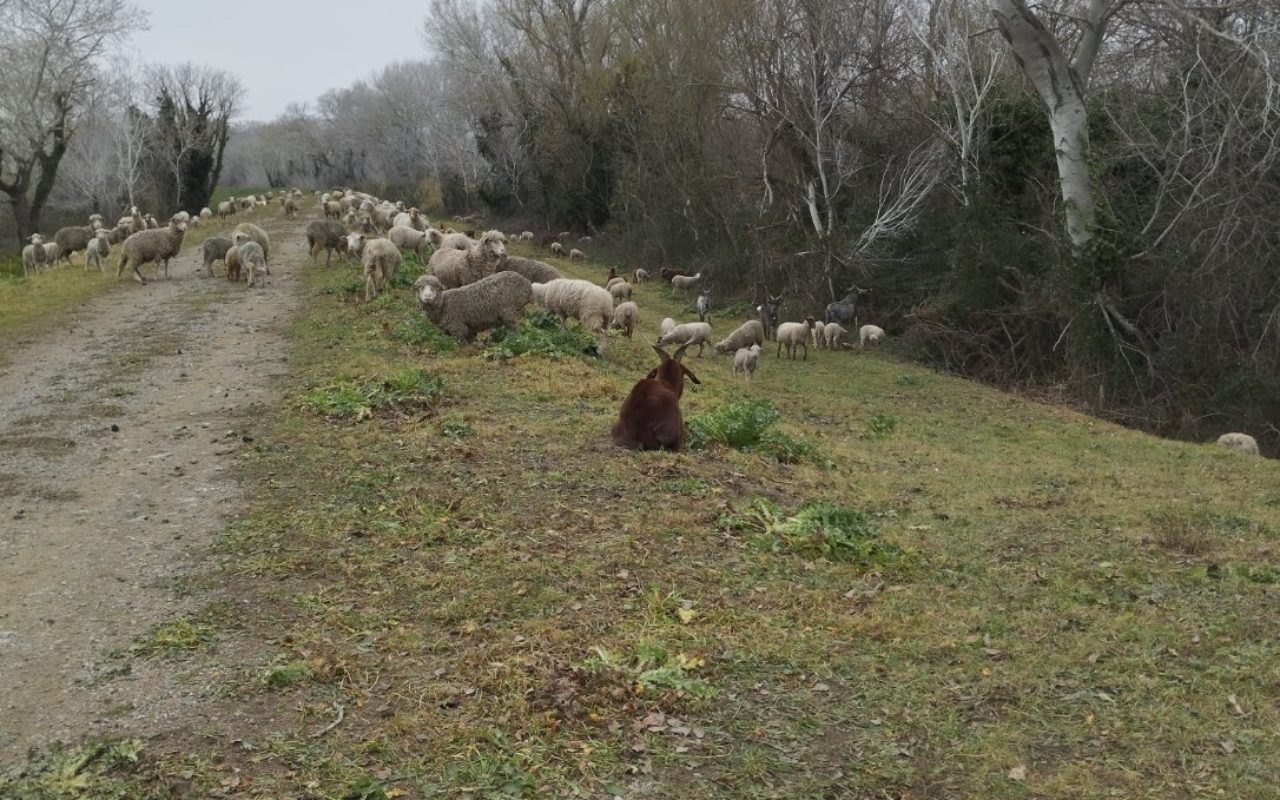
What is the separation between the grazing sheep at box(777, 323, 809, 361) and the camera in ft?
65.4

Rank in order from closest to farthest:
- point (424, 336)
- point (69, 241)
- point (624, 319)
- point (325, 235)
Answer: point (424, 336)
point (624, 319)
point (325, 235)
point (69, 241)

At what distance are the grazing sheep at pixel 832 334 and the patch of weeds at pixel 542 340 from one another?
785cm

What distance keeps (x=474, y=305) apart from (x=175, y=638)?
9192mm

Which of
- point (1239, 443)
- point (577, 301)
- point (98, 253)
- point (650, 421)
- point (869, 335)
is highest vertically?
point (98, 253)

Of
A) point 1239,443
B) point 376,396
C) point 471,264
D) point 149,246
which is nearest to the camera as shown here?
point 376,396

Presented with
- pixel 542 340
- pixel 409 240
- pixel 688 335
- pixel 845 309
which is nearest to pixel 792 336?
pixel 688 335

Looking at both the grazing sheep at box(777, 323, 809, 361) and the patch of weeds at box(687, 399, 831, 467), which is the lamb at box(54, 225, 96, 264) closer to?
the grazing sheep at box(777, 323, 809, 361)

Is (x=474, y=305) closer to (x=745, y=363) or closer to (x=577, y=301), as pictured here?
(x=577, y=301)

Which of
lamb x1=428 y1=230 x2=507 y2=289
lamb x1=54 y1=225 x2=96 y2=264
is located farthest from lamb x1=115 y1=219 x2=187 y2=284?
lamb x1=54 y1=225 x2=96 y2=264

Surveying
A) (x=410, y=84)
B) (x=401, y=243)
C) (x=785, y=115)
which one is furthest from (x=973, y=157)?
(x=410, y=84)

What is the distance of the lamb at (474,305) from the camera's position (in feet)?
45.5

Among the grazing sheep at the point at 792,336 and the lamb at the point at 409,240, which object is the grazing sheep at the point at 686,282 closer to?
the lamb at the point at 409,240

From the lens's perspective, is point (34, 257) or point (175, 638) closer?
point (175, 638)

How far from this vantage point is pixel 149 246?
2141 cm
